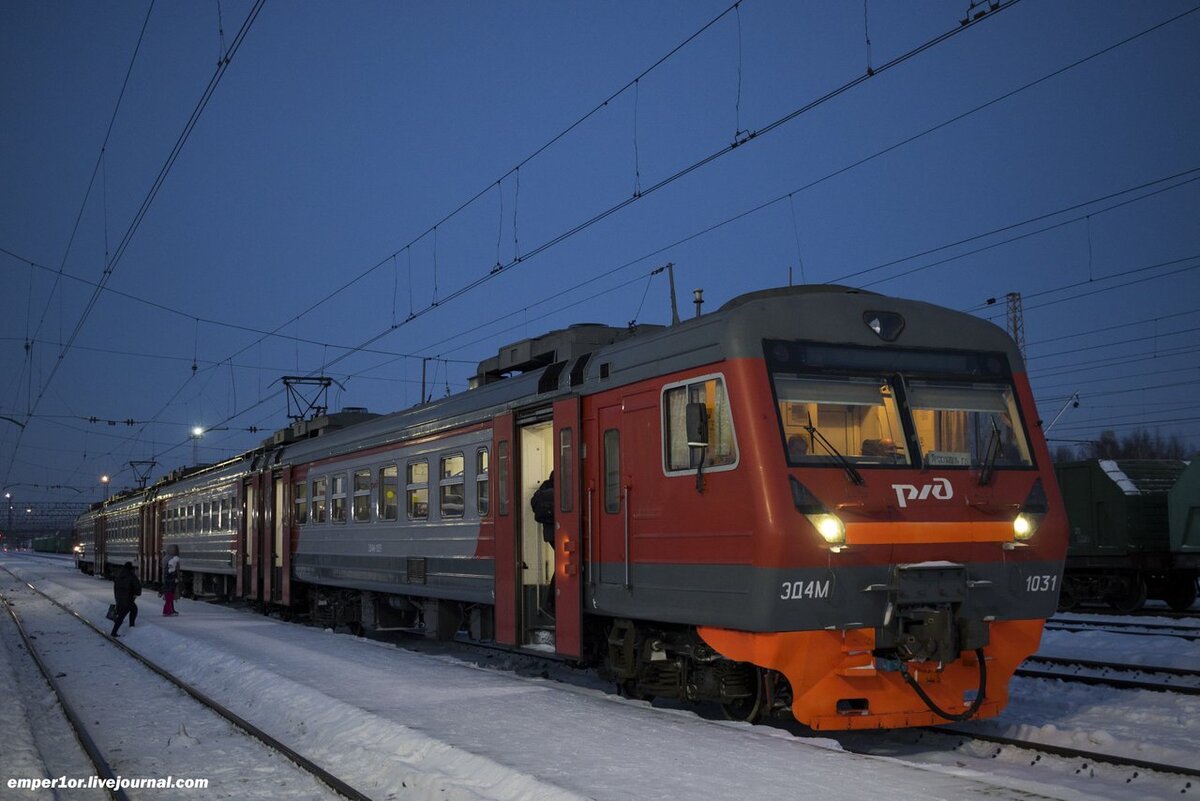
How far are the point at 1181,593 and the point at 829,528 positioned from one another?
17.2m

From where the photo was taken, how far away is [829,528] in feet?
27.9

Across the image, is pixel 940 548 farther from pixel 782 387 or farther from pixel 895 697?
pixel 782 387

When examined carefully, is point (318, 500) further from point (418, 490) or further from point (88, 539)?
point (88, 539)

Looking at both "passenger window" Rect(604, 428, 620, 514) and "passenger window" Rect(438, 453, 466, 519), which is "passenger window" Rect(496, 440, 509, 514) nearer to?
"passenger window" Rect(438, 453, 466, 519)

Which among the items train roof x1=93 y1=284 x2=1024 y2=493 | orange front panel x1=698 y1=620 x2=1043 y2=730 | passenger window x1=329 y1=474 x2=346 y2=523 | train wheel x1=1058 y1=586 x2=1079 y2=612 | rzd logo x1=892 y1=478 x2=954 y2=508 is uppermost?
train roof x1=93 y1=284 x2=1024 y2=493

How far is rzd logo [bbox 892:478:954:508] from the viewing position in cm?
879

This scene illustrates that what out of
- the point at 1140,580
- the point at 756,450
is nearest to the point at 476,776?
the point at 756,450

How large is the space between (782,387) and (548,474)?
4.50 m

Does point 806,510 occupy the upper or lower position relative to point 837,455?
lower

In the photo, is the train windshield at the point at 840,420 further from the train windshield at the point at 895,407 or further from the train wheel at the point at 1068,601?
the train wheel at the point at 1068,601

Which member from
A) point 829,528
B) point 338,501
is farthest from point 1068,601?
point 829,528

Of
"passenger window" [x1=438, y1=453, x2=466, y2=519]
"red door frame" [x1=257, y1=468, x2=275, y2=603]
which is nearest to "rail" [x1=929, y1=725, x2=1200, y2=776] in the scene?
"passenger window" [x1=438, y1=453, x2=466, y2=519]

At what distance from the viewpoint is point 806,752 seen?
8.01 metres

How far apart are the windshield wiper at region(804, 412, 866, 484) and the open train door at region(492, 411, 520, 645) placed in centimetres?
462
